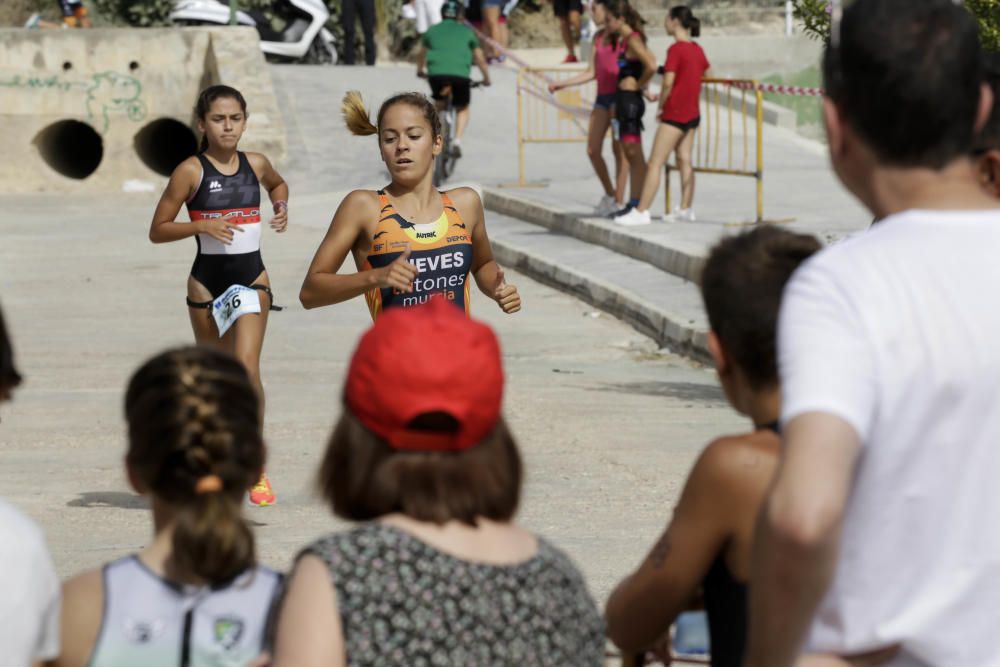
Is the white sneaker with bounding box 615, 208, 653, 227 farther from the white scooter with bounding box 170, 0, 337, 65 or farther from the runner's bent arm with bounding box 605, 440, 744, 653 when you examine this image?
the white scooter with bounding box 170, 0, 337, 65

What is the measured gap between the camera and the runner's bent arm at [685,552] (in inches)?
109

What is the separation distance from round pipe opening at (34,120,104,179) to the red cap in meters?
20.9

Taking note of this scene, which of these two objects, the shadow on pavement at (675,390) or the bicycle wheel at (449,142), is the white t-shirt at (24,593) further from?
the bicycle wheel at (449,142)

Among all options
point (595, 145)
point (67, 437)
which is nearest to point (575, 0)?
point (595, 145)

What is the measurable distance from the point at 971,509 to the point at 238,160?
230 inches

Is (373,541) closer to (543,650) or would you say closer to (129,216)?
(543,650)

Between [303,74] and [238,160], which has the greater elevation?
[238,160]

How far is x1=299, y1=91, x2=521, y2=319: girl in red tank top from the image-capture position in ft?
20.5

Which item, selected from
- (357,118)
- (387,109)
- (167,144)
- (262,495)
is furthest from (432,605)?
(167,144)

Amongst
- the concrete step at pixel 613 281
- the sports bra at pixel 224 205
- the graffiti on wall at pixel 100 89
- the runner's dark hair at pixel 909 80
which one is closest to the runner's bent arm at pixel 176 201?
the sports bra at pixel 224 205

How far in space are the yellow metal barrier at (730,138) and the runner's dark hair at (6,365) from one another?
1305 centimetres

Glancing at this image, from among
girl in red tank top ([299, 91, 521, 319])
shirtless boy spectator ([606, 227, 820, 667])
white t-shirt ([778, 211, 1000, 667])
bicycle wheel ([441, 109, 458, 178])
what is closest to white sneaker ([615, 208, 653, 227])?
bicycle wheel ([441, 109, 458, 178])

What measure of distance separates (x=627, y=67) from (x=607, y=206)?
5.35ft

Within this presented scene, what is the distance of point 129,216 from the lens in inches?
786
